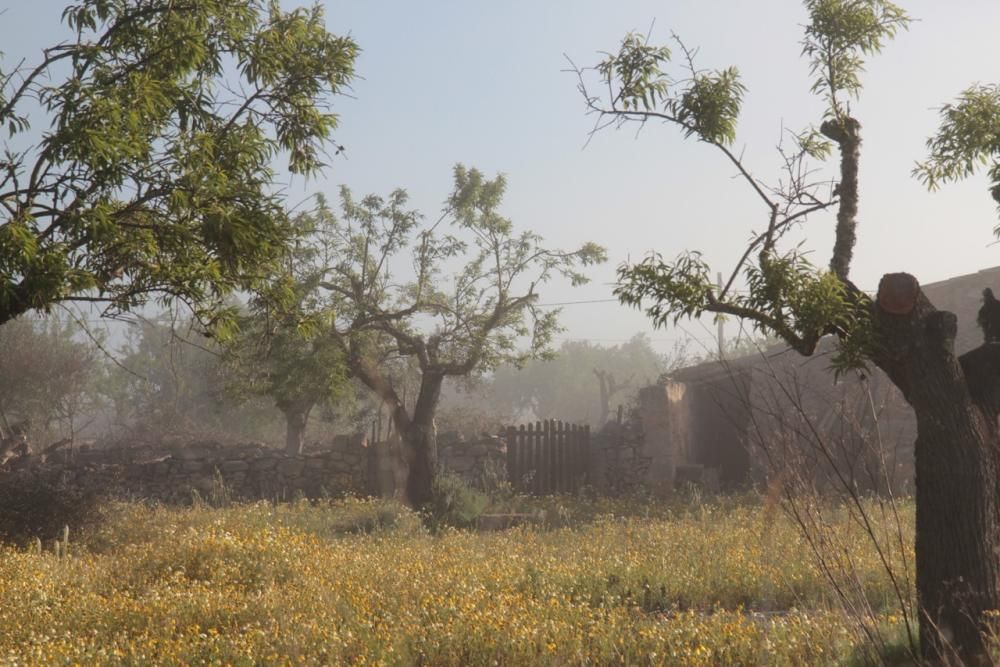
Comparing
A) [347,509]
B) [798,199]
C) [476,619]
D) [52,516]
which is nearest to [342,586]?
[476,619]

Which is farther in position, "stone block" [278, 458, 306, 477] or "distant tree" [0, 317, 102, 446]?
"distant tree" [0, 317, 102, 446]

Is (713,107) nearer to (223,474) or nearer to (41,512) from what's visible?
(41,512)

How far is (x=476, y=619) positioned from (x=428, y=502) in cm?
1198

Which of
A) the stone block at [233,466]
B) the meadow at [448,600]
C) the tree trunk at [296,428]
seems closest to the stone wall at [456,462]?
the stone block at [233,466]

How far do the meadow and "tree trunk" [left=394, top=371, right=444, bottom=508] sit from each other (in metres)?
6.03

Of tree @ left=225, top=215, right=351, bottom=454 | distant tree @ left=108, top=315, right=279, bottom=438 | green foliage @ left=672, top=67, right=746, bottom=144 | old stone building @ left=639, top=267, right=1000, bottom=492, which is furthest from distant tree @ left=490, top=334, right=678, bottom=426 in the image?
green foliage @ left=672, top=67, right=746, bottom=144

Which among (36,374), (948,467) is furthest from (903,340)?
(36,374)

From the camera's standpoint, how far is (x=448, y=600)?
7430mm

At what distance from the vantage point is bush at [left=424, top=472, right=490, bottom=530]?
16125 mm

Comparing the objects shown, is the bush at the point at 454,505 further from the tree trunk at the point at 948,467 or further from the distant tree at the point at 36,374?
the distant tree at the point at 36,374

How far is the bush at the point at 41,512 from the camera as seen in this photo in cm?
1302

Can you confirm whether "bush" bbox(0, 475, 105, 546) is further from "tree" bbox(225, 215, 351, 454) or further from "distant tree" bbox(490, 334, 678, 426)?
"distant tree" bbox(490, 334, 678, 426)

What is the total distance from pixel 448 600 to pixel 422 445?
482 inches

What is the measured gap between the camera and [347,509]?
17031 millimetres
